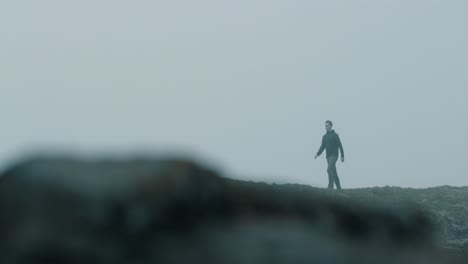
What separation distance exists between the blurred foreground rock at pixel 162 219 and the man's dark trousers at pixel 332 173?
19883 millimetres

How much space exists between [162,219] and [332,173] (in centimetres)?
2048

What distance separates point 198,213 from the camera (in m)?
2.29

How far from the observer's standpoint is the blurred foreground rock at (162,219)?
6.77 ft

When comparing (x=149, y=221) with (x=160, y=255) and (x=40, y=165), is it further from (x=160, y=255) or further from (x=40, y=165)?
(x=40, y=165)

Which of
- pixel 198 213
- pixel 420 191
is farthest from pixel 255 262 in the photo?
pixel 420 191

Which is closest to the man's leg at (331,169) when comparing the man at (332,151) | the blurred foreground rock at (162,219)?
Result: the man at (332,151)

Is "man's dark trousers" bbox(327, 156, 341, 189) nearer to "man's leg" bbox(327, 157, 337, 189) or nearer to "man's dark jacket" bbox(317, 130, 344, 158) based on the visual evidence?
"man's leg" bbox(327, 157, 337, 189)

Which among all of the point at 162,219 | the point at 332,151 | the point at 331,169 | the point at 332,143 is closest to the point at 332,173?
the point at 331,169

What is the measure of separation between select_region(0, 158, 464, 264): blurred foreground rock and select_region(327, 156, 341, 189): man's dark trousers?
1988cm

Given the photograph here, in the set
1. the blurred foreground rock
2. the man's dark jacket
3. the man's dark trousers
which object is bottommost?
the blurred foreground rock

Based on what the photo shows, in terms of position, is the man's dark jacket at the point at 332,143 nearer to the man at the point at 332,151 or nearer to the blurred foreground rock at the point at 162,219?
the man at the point at 332,151

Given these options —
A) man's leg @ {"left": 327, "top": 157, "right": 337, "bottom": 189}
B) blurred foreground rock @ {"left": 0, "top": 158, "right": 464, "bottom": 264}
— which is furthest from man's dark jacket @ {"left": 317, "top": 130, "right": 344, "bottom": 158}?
blurred foreground rock @ {"left": 0, "top": 158, "right": 464, "bottom": 264}

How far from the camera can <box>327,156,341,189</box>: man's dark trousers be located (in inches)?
885

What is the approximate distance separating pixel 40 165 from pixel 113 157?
222 mm
